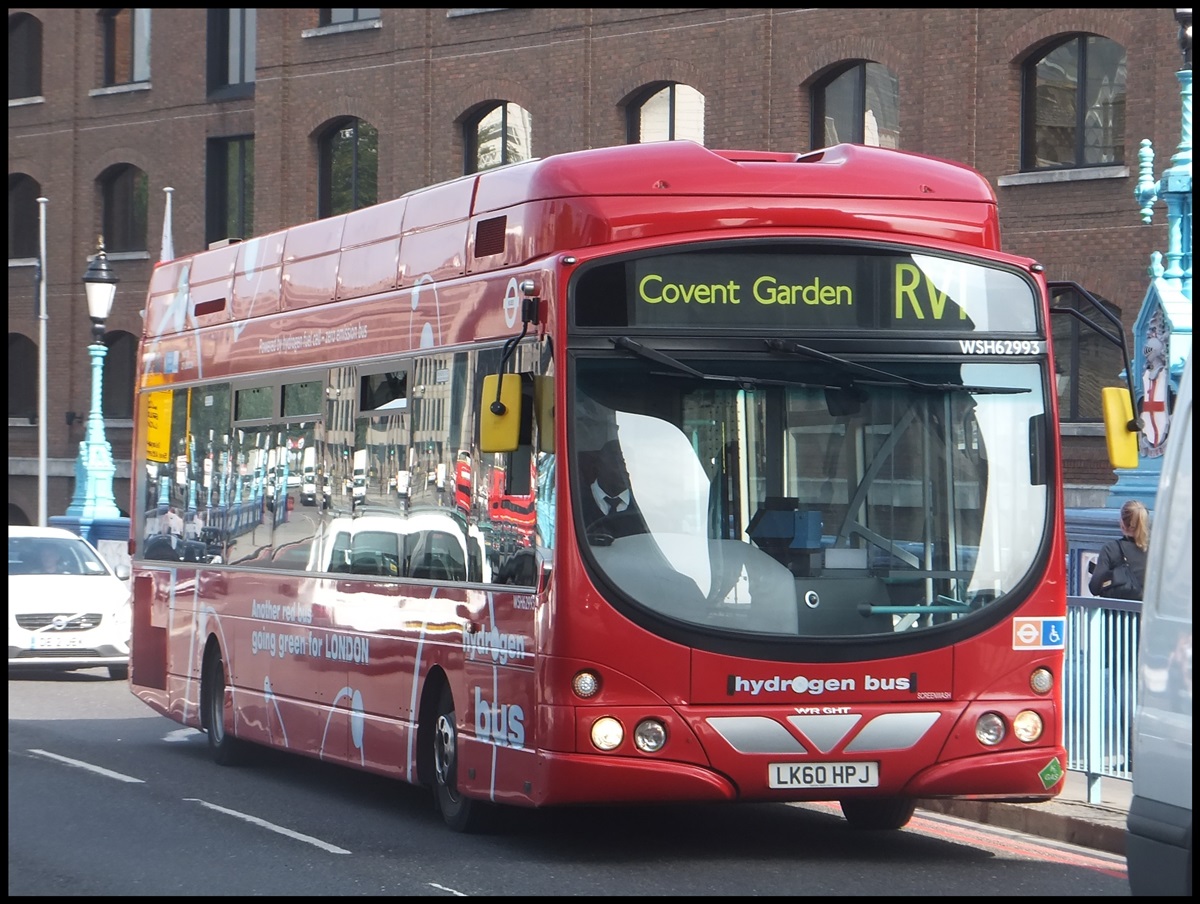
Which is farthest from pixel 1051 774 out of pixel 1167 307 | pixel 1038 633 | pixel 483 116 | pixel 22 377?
pixel 22 377

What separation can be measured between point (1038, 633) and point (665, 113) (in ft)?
76.4

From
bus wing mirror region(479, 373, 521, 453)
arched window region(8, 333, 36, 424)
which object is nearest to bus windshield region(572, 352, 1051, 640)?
bus wing mirror region(479, 373, 521, 453)

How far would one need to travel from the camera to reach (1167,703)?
6.39 m

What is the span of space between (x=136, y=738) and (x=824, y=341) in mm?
8599

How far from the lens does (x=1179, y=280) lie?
17766 millimetres

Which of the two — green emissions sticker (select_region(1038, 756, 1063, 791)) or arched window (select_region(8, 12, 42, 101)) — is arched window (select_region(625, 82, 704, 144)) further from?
green emissions sticker (select_region(1038, 756, 1063, 791))

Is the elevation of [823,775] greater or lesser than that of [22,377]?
lesser

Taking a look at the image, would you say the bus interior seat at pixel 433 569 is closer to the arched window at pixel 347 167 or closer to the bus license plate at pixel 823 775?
the bus license plate at pixel 823 775

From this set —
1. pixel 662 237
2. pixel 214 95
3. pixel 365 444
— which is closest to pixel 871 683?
pixel 662 237

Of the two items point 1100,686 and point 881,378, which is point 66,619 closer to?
point 1100,686

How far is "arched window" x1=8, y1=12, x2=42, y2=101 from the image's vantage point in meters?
44.5

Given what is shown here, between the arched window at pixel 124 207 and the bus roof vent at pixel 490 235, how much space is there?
1290 inches

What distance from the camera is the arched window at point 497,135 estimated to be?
34062 millimetres

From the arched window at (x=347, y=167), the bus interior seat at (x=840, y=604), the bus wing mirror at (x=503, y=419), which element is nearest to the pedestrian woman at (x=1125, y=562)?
the bus interior seat at (x=840, y=604)
